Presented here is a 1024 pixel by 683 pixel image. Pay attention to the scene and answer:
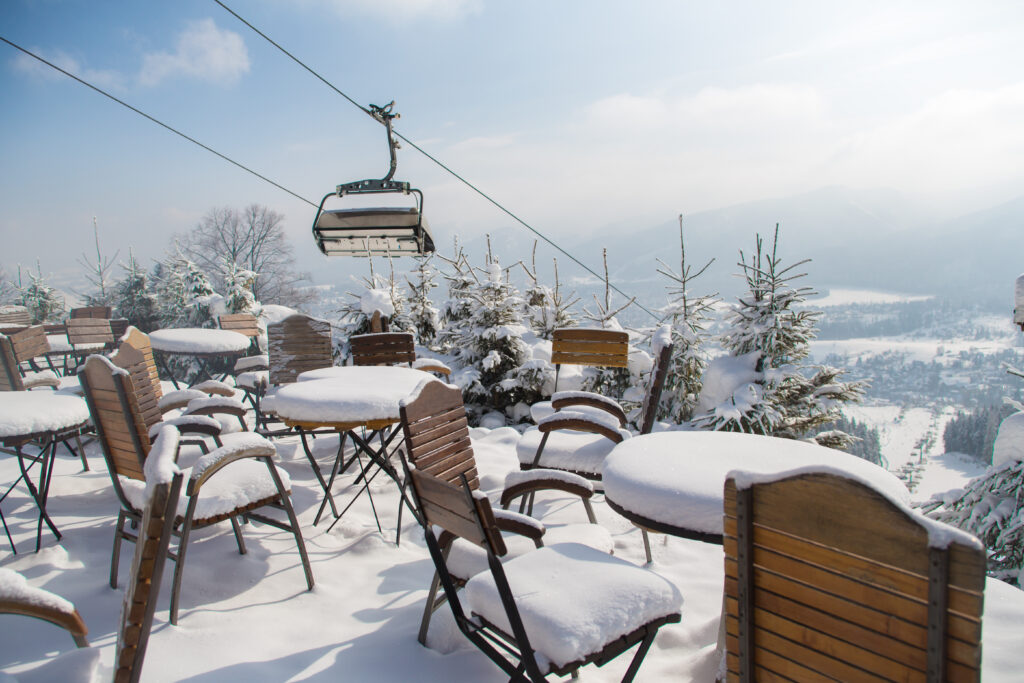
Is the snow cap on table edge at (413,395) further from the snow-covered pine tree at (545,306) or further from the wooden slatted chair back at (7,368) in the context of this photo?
the snow-covered pine tree at (545,306)

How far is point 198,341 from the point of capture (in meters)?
5.61

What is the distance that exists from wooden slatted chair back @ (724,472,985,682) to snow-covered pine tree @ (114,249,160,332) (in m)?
18.9

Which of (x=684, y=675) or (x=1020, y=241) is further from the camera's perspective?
(x=1020, y=241)

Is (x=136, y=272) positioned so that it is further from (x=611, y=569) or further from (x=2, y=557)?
(x=611, y=569)

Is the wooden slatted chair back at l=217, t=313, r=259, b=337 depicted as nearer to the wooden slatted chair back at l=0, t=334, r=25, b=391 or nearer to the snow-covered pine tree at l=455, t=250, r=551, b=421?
the snow-covered pine tree at l=455, t=250, r=551, b=421

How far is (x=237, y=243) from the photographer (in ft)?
112

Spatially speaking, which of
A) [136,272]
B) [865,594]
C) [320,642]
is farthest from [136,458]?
[136,272]

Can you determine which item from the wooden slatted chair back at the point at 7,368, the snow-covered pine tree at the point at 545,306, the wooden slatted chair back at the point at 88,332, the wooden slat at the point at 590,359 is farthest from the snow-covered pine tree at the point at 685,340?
the wooden slatted chair back at the point at 88,332

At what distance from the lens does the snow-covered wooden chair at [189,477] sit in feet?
7.04

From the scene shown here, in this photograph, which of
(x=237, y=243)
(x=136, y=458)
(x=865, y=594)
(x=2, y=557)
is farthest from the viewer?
(x=237, y=243)

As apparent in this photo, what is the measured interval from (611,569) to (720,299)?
444cm

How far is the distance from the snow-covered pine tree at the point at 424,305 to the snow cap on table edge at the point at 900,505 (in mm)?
6798

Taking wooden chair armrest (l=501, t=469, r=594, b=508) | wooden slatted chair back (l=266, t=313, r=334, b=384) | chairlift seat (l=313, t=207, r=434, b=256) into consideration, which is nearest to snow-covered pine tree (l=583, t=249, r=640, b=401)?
chairlift seat (l=313, t=207, r=434, b=256)

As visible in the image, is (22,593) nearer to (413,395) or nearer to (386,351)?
(413,395)
